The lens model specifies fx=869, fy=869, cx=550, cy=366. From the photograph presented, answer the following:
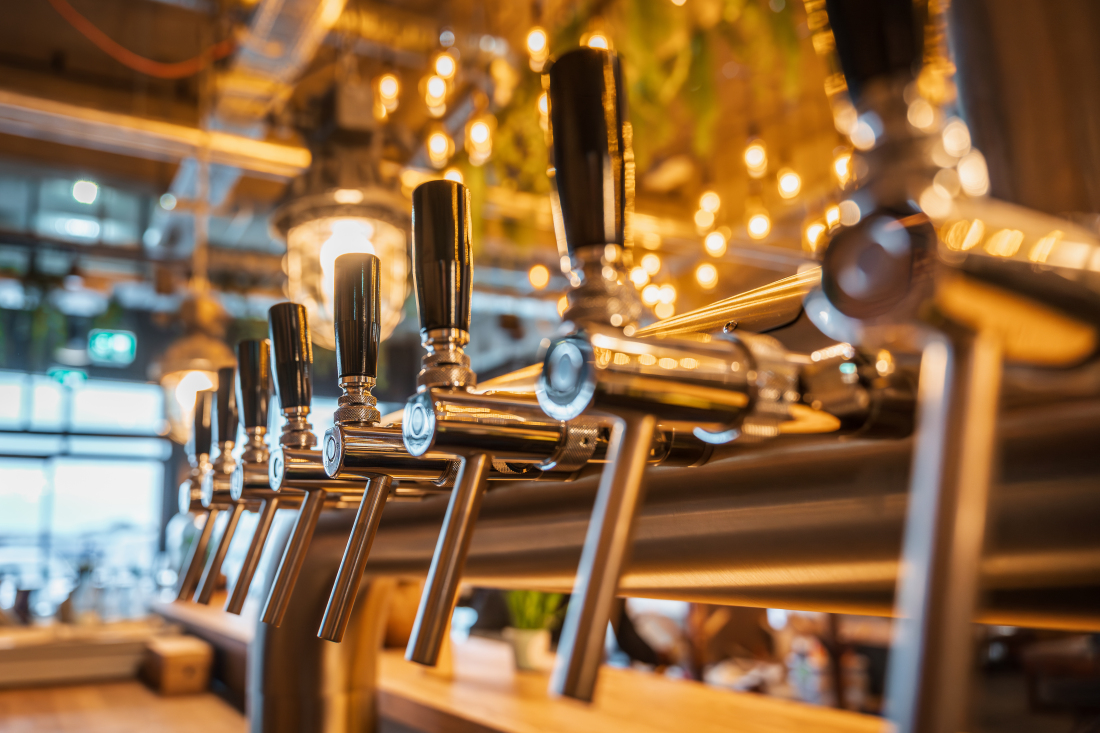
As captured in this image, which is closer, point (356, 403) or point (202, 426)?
point (356, 403)

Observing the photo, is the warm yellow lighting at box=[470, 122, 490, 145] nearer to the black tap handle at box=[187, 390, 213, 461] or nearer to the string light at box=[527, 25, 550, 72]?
the string light at box=[527, 25, 550, 72]

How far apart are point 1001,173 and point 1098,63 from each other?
0.05 meters

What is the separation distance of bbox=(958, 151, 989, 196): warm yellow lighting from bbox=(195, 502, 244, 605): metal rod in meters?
0.66

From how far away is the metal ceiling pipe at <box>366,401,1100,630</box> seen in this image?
307 mm

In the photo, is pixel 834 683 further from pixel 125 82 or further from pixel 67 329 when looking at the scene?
pixel 67 329

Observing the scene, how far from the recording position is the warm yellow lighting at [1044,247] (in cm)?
17

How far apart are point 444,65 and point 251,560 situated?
2.57 m

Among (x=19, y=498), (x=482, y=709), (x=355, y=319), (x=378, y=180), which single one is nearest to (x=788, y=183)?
(x=378, y=180)

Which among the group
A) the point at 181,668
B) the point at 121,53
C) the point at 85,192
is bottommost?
the point at 181,668

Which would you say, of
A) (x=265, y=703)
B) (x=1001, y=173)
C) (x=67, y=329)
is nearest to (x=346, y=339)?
(x=1001, y=173)

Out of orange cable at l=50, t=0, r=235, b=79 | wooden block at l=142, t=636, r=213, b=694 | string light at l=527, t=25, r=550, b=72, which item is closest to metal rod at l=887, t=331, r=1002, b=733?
wooden block at l=142, t=636, r=213, b=694

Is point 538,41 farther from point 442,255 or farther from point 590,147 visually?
point 590,147

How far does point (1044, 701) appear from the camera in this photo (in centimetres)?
439

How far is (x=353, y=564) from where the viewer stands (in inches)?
18.4
